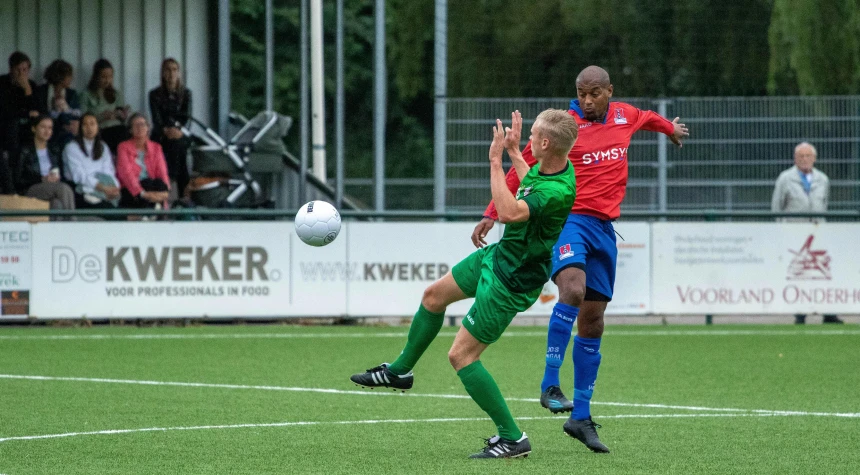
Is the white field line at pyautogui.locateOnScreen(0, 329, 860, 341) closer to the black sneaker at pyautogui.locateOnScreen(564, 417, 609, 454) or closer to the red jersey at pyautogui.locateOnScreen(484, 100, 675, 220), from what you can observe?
the red jersey at pyautogui.locateOnScreen(484, 100, 675, 220)

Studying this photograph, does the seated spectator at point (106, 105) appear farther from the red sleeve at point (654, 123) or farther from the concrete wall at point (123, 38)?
the red sleeve at point (654, 123)

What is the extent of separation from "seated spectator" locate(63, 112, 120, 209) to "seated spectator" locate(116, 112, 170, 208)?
0.22 meters

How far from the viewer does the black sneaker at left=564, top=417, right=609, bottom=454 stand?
7.25 m

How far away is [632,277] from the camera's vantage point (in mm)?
15492

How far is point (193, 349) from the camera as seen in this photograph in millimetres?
13172

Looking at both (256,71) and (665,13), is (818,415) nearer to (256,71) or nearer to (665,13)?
(665,13)

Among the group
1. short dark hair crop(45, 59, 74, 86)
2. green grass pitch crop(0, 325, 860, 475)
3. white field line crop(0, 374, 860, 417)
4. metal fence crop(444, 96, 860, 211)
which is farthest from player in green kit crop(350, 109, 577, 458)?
short dark hair crop(45, 59, 74, 86)

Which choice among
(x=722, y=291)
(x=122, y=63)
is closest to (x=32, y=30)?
(x=122, y=63)

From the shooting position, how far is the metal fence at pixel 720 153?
17.1m

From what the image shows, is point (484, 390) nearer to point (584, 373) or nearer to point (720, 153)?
point (584, 373)

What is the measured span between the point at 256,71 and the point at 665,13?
64.3 feet

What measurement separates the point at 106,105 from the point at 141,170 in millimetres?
1526

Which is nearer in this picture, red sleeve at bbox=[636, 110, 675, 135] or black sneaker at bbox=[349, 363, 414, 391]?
black sneaker at bbox=[349, 363, 414, 391]

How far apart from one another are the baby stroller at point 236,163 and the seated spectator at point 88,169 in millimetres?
1463
